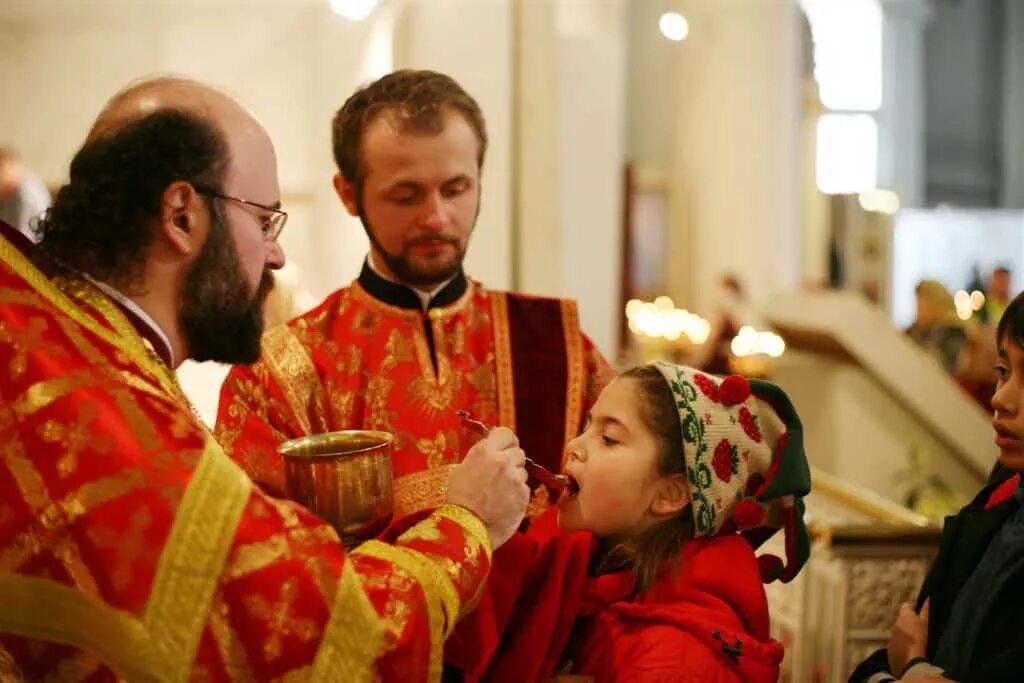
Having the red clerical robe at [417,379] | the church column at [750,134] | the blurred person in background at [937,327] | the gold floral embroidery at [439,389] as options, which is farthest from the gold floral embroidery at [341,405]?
the church column at [750,134]

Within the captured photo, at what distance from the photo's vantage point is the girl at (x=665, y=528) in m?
1.78

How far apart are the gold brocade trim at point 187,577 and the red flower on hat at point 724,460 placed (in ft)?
2.86

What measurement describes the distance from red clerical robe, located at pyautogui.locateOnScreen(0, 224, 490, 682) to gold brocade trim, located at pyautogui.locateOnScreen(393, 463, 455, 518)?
567 mm

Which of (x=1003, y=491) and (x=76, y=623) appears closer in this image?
(x=76, y=623)

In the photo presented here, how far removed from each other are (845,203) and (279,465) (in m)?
13.3

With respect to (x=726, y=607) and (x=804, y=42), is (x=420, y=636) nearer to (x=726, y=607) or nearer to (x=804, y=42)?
(x=726, y=607)

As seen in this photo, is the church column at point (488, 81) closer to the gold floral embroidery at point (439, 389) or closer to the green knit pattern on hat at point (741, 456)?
the gold floral embroidery at point (439, 389)

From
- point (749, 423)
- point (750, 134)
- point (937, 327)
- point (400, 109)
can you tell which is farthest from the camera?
point (750, 134)

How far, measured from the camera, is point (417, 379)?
214cm

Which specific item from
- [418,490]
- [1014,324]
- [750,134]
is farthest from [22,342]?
[750,134]

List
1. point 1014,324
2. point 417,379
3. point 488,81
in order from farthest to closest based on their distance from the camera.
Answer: point 488,81 < point 417,379 < point 1014,324

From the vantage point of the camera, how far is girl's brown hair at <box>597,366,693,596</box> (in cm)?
190

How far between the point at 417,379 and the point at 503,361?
0.19 meters

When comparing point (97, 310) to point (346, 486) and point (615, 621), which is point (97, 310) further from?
point (615, 621)
